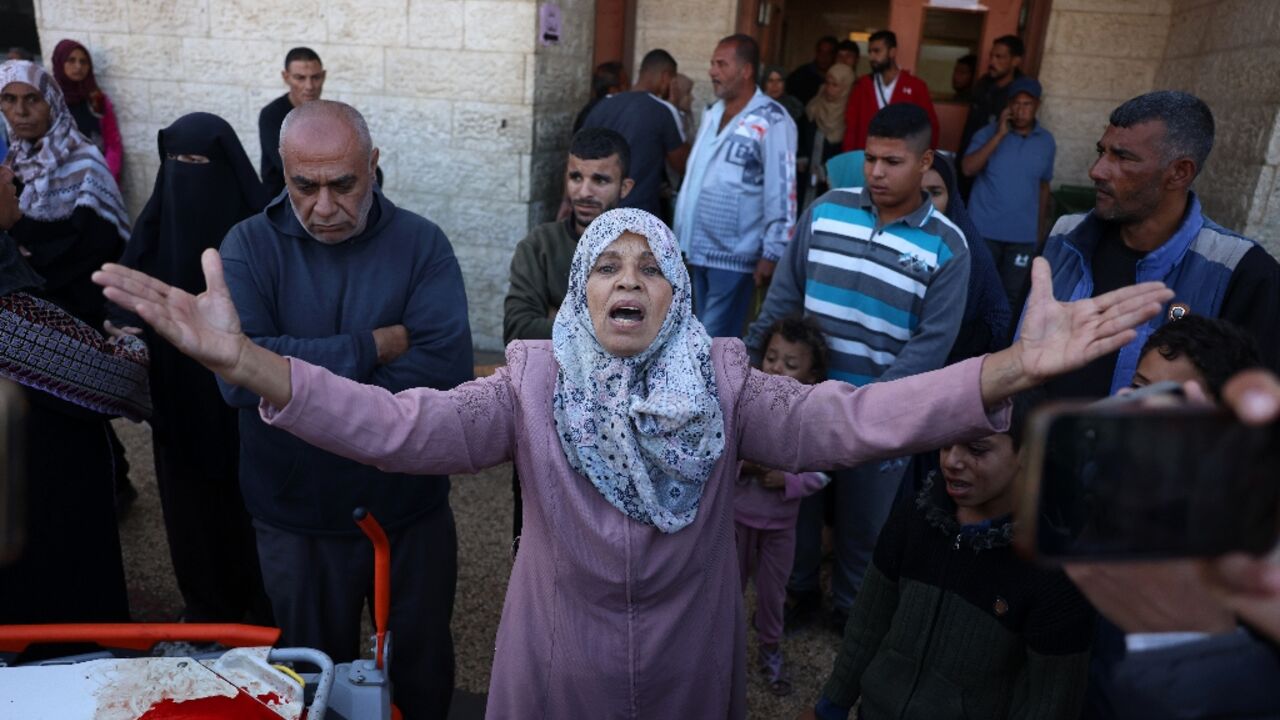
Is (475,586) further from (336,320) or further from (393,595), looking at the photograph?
(336,320)

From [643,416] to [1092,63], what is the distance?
6514mm

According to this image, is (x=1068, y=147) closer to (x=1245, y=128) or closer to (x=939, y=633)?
(x=1245, y=128)

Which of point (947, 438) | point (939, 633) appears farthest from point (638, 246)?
point (939, 633)

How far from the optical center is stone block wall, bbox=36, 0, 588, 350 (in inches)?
223

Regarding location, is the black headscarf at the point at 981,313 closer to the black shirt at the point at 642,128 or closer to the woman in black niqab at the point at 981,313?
the woman in black niqab at the point at 981,313

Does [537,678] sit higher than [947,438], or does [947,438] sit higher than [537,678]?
[947,438]

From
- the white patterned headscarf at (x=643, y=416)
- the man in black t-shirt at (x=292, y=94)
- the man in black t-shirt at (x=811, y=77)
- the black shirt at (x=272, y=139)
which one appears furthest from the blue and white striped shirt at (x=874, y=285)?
the man in black t-shirt at (x=811, y=77)

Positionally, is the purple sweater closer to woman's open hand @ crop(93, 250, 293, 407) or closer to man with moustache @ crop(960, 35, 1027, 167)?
woman's open hand @ crop(93, 250, 293, 407)

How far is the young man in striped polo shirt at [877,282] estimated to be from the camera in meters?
3.14

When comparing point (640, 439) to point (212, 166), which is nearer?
point (640, 439)

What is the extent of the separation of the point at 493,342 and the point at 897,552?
4.54 m

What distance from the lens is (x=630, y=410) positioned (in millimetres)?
1761

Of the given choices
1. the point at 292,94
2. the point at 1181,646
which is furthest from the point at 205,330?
the point at 292,94

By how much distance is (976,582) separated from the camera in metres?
1.98
